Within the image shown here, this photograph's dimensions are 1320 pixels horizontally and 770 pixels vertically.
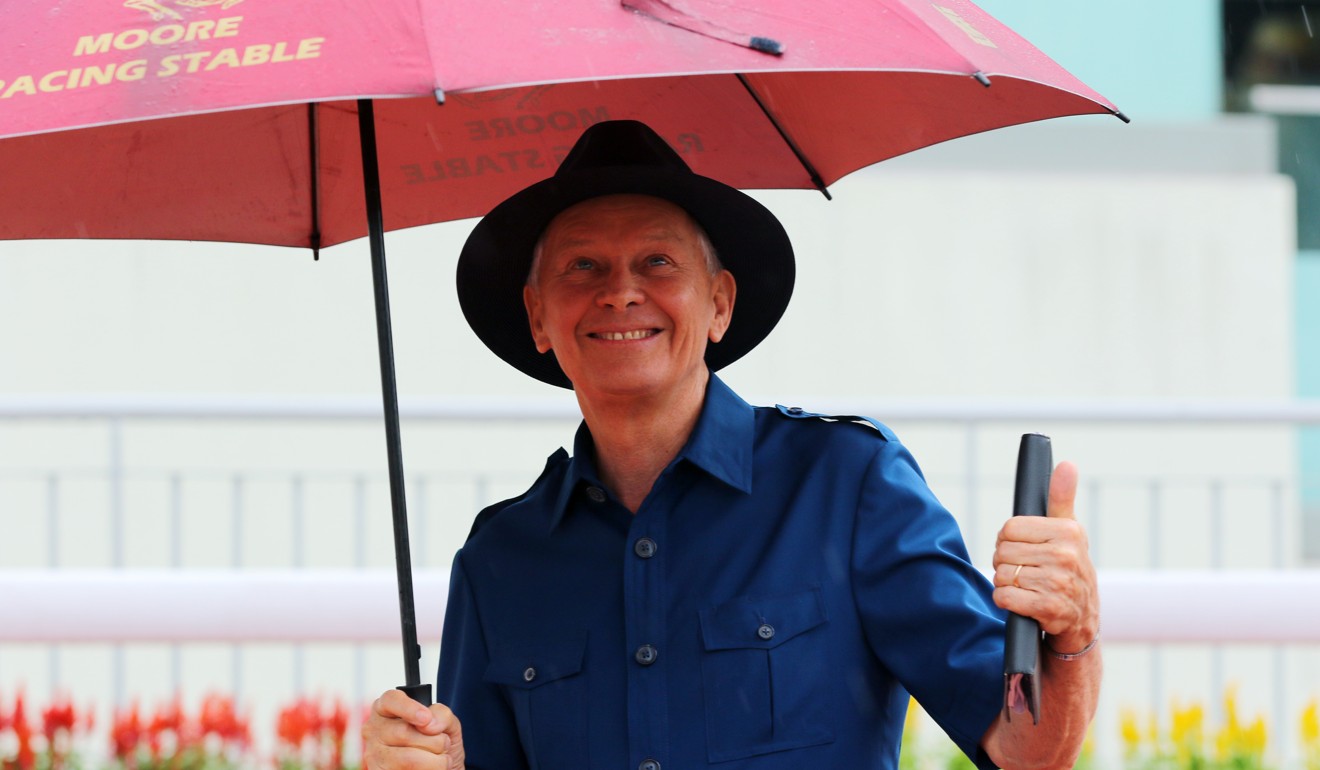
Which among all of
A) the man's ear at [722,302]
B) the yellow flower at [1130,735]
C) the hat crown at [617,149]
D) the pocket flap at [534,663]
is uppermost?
the hat crown at [617,149]

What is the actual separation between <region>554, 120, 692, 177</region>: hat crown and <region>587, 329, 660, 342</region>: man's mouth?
25 centimetres

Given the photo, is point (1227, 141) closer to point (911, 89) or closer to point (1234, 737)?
point (1234, 737)

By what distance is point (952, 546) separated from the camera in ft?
6.70

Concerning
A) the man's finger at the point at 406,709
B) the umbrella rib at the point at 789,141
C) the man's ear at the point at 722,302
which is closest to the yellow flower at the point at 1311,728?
the umbrella rib at the point at 789,141

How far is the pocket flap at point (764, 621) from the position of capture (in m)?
2.04

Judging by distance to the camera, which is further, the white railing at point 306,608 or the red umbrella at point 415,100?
the white railing at point 306,608

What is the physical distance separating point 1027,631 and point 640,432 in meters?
0.63

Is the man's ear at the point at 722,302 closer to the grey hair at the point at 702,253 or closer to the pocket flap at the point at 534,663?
the grey hair at the point at 702,253

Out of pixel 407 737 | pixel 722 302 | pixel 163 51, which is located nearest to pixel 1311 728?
pixel 722 302

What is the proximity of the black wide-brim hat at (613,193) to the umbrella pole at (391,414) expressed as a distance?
0.63 ft

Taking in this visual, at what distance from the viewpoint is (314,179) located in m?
2.61

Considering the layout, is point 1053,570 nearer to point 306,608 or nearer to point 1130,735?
point 306,608

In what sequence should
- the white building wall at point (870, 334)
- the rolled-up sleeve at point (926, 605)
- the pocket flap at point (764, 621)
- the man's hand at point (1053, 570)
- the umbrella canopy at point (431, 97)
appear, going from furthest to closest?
the white building wall at point (870, 334), the pocket flap at point (764, 621), the rolled-up sleeve at point (926, 605), the man's hand at point (1053, 570), the umbrella canopy at point (431, 97)

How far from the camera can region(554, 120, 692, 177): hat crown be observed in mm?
2221
